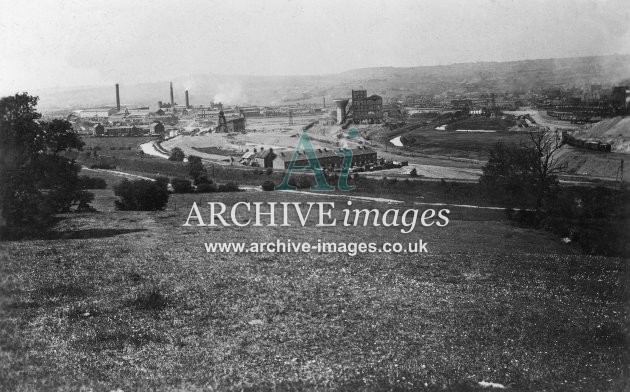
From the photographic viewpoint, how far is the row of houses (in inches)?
2154

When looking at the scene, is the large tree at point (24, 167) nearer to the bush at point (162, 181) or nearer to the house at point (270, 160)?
the bush at point (162, 181)

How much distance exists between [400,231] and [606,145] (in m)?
44.0

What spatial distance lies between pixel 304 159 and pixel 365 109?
46076 mm

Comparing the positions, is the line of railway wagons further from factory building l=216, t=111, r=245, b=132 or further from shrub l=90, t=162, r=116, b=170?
factory building l=216, t=111, r=245, b=132

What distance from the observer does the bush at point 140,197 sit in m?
33.7

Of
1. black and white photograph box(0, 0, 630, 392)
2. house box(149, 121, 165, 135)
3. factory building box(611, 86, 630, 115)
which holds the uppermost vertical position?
factory building box(611, 86, 630, 115)

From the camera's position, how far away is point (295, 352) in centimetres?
1198

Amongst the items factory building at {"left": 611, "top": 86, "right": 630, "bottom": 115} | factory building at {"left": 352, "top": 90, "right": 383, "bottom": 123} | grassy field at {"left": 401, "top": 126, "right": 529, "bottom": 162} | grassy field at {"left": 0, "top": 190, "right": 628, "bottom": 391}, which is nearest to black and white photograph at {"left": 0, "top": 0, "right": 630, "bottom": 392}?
grassy field at {"left": 0, "top": 190, "right": 628, "bottom": 391}

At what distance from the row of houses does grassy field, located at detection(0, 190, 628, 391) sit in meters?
31.8

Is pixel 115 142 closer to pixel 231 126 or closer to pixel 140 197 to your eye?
pixel 231 126

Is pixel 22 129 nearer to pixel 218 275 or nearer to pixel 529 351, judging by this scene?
pixel 218 275

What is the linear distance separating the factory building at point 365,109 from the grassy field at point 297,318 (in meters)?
76.0

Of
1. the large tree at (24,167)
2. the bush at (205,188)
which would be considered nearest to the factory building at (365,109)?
the bush at (205,188)

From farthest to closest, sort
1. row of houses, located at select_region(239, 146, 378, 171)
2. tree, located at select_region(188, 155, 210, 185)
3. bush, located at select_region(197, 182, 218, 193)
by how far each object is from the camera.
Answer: row of houses, located at select_region(239, 146, 378, 171)
tree, located at select_region(188, 155, 210, 185)
bush, located at select_region(197, 182, 218, 193)
